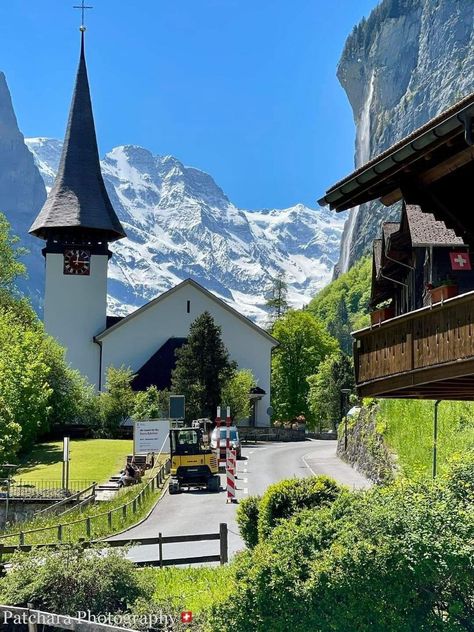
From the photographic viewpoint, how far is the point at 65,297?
6384 cm

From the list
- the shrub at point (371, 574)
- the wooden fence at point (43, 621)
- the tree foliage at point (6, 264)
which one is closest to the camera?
the shrub at point (371, 574)

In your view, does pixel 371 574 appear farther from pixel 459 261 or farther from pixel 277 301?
pixel 277 301

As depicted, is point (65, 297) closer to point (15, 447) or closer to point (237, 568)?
point (15, 447)

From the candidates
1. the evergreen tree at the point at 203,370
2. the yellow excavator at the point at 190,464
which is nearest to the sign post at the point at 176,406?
the yellow excavator at the point at 190,464

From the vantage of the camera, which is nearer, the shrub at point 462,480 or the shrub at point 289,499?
the shrub at point 462,480

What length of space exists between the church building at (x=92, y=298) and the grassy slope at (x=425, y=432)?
1416 inches

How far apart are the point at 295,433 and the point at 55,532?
44593 millimetres

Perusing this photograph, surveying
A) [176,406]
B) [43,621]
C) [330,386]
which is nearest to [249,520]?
[43,621]

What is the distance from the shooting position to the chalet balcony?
11.4 metres

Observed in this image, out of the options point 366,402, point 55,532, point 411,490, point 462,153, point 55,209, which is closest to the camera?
point 411,490

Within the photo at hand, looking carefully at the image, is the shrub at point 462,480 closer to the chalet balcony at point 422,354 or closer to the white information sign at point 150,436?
the chalet balcony at point 422,354

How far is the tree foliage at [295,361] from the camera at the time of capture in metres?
83.9

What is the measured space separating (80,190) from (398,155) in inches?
2132

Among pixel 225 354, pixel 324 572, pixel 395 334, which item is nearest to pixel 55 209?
pixel 225 354
